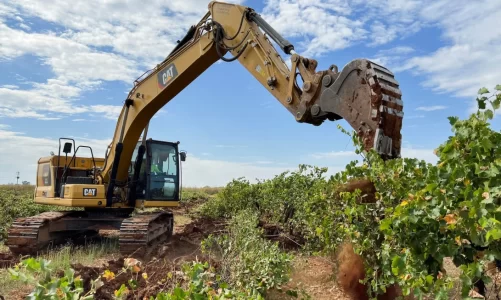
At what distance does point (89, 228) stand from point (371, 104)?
26.8 ft

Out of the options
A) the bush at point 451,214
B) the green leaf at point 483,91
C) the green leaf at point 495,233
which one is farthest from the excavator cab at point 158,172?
the green leaf at point 495,233

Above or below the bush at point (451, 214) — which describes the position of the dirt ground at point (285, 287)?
below

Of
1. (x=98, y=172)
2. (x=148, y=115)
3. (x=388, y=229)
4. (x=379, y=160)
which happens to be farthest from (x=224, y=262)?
(x=98, y=172)

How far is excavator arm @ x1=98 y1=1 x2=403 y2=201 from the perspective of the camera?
5.46m

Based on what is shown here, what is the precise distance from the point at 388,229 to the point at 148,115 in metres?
8.36

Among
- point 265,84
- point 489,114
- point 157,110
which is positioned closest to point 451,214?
point 489,114

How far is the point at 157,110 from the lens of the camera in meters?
10.7

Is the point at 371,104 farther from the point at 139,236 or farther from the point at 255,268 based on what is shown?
the point at 139,236

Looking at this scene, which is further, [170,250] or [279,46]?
[170,250]

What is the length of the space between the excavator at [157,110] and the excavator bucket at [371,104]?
0.01m

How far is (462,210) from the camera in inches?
114

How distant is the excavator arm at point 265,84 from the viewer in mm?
5465

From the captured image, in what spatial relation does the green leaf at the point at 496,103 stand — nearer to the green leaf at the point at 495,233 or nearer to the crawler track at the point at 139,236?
the green leaf at the point at 495,233

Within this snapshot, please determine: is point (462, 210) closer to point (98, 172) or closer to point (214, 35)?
point (214, 35)
